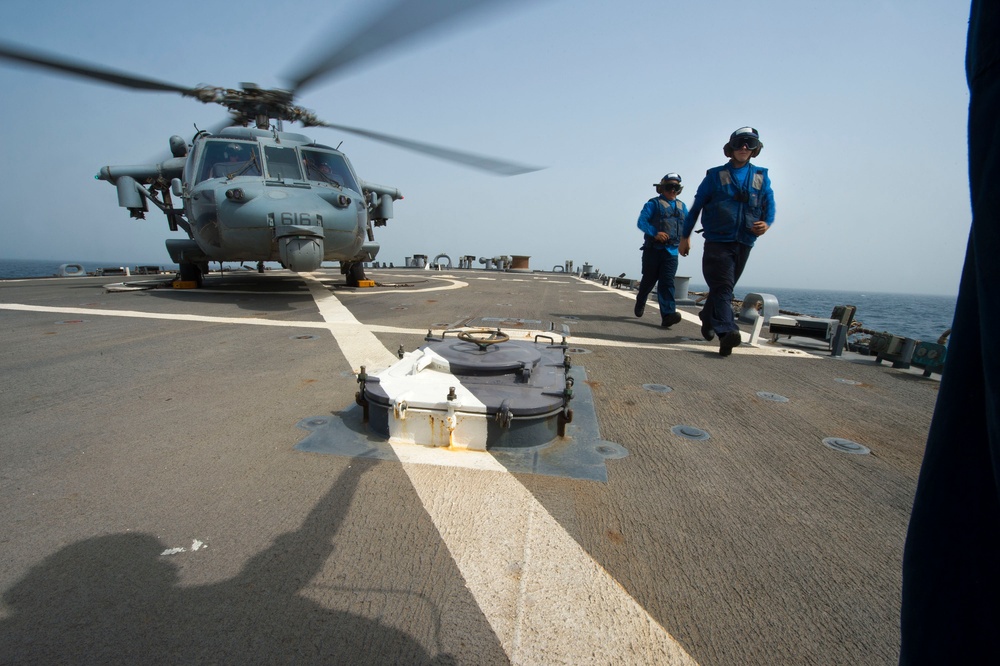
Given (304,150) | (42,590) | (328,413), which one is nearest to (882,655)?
(42,590)

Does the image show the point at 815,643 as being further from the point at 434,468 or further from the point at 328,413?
the point at 328,413

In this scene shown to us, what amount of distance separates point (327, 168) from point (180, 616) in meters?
8.57

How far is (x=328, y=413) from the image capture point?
2.41m

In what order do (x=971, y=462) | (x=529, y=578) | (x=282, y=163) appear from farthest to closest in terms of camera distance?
(x=282, y=163) < (x=529, y=578) < (x=971, y=462)

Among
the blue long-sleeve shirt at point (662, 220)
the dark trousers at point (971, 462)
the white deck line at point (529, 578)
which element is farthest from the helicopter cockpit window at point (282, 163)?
the dark trousers at point (971, 462)

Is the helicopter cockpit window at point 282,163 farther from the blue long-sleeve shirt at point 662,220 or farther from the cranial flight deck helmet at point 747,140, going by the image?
the cranial flight deck helmet at point 747,140

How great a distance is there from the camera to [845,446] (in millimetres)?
2254

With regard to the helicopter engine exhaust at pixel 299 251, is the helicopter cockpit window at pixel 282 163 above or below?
above

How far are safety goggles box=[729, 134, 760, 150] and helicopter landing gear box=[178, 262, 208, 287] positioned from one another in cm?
1005

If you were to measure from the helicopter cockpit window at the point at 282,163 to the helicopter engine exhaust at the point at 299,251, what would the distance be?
1.74 meters

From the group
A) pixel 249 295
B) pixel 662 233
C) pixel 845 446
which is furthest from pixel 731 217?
pixel 249 295

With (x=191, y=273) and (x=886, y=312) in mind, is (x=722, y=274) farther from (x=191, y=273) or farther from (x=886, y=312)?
(x=886, y=312)

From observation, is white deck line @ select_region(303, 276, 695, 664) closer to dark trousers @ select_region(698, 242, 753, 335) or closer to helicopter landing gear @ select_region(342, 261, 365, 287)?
dark trousers @ select_region(698, 242, 753, 335)

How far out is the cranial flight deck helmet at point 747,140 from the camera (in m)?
4.27
